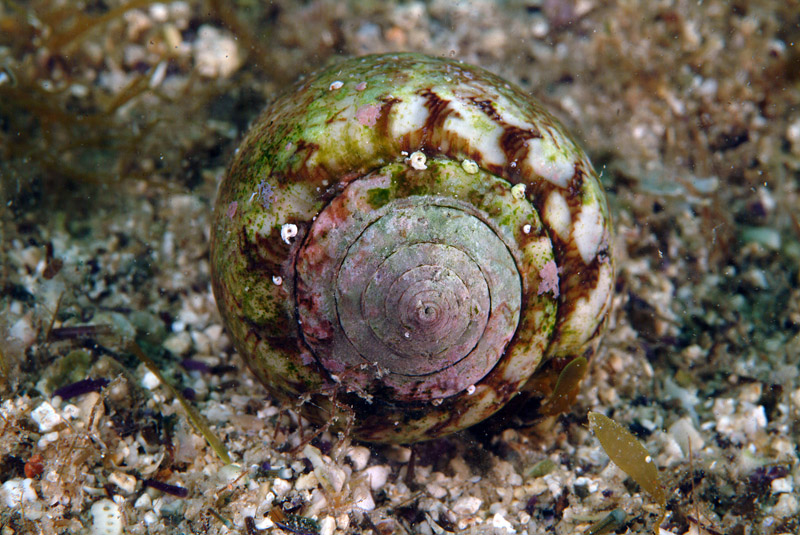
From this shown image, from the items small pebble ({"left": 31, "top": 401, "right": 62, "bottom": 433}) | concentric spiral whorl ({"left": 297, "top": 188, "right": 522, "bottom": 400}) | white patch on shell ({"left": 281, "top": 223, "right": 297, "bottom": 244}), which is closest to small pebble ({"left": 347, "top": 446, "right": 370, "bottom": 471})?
concentric spiral whorl ({"left": 297, "top": 188, "right": 522, "bottom": 400})

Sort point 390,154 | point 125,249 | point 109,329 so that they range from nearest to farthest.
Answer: point 390,154 → point 109,329 → point 125,249

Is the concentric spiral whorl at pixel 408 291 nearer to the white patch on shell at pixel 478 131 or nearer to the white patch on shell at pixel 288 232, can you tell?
the white patch on shell at pixel 288 232

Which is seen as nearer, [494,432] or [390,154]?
[390,154]

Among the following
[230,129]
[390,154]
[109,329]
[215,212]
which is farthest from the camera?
[230,129]

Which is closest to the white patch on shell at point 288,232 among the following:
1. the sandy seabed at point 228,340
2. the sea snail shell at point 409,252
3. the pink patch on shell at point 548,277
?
the sea snail shell at point 409,252

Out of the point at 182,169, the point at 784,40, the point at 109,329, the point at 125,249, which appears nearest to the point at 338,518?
the point at 109,329

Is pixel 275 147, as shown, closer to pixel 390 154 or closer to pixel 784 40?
pixel 390 154

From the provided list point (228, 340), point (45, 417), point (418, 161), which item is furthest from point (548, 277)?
point (45, 417)
